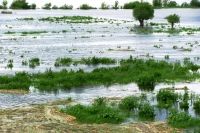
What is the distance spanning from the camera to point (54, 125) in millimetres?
19609

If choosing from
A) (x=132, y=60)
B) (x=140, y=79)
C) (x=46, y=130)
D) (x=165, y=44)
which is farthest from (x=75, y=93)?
(x=165, y=44)

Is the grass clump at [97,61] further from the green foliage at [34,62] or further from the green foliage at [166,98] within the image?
the green foliage at [166,98]

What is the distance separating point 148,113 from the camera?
21.7m

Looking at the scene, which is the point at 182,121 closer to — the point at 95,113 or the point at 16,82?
the point at 95,113

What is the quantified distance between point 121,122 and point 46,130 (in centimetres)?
429

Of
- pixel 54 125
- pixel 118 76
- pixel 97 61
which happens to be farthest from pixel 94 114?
pixel 97 61

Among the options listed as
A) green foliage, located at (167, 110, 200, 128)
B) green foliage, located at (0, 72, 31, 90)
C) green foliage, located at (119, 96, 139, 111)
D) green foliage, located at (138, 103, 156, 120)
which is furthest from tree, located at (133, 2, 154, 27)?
green foliage, located at (167, 110, 200, 128)

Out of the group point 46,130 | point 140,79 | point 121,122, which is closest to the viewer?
point 46,130

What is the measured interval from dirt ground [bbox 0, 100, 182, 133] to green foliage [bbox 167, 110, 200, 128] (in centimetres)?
44

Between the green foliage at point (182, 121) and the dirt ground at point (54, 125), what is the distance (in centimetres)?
44

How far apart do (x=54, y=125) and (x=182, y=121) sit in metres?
6.72

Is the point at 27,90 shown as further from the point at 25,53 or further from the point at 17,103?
the point at 25,53

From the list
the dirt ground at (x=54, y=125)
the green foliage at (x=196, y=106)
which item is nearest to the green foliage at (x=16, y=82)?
the dirt ground at (x=54, y=125)

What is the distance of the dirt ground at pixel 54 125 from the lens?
18828mm
